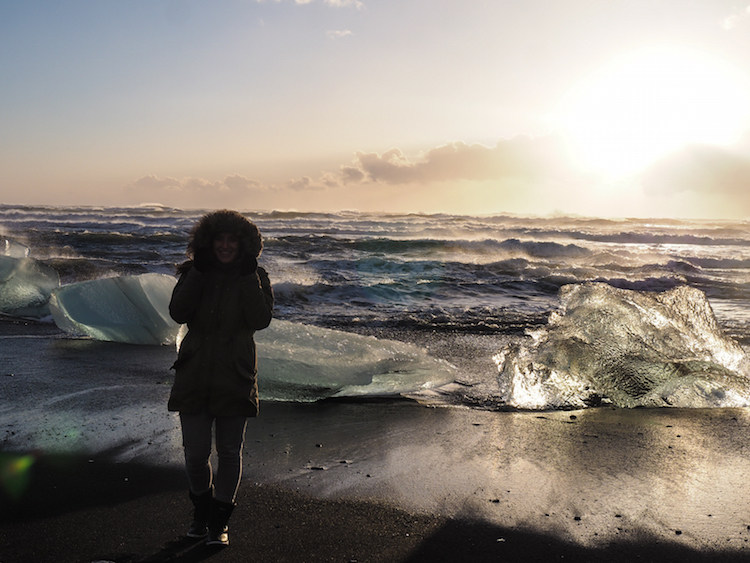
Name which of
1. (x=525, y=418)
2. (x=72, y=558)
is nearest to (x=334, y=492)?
(x=72, y=558)

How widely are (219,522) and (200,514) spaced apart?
0.43 feet

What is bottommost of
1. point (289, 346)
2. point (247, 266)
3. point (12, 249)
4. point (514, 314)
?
point (514, 314)

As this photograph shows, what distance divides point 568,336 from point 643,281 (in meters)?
10.9

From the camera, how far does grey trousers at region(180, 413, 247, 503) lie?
2395 millimetres

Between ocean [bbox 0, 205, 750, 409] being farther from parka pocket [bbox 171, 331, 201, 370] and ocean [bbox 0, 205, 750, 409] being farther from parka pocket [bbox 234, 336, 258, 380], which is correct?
parka pocket [bbox 171, 331, 201, 370]

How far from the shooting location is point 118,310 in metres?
6.05

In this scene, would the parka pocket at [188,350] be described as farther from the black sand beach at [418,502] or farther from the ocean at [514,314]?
the ocean at [514,314]

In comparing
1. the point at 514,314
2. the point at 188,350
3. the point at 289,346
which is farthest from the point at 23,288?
the point at 514,314

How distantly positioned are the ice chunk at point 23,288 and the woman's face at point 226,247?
241 inches

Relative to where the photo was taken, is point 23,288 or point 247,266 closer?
point 247,266

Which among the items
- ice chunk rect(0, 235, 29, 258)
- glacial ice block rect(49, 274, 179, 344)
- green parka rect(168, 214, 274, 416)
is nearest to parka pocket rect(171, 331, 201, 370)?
green parka rect(168, 214, 274, 416)

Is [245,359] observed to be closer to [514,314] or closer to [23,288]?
[23,288]

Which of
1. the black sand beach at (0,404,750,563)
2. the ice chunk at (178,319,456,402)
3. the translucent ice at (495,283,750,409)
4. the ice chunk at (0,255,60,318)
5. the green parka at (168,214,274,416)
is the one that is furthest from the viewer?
the ice chunk at (0,255,60,318)

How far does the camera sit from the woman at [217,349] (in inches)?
93.4
